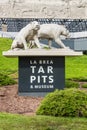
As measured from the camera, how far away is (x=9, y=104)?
9.43 metres

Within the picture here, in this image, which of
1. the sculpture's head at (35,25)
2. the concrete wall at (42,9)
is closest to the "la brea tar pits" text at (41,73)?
the sculpture's head at (35,25)

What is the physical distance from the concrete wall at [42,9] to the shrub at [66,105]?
676 inches

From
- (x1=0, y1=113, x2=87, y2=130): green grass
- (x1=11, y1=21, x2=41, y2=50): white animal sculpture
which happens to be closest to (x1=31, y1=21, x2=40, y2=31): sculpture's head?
(x1=11, y1=21, x2=41, y2=50): white animal sculpture

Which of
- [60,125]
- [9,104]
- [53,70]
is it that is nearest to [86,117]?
[60,125]

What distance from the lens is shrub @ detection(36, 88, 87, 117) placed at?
7.23 m

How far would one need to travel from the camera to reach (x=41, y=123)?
6562 millimetres

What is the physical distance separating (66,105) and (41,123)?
0.83 meters

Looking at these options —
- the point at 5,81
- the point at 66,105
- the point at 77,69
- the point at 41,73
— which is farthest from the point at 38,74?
the point at 77,69

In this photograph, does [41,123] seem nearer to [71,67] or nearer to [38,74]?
[38,74]

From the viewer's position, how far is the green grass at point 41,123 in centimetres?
627

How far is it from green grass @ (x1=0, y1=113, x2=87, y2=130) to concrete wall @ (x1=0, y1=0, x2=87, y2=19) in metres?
17.7

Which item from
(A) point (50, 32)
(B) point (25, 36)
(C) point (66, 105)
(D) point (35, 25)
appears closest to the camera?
(C) point (66, 105)

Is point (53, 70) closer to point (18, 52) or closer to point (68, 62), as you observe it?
point (18, 52)

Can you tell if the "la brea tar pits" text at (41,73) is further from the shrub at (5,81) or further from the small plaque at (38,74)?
the shrub at (5,81)
